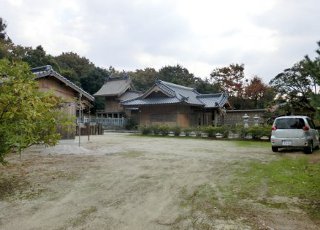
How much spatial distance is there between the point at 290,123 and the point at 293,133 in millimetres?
435

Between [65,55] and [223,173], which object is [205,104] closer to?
[223,173]

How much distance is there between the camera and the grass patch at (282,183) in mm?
5473

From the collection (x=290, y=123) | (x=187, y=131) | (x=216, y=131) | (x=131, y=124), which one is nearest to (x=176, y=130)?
(x=187, y=131)

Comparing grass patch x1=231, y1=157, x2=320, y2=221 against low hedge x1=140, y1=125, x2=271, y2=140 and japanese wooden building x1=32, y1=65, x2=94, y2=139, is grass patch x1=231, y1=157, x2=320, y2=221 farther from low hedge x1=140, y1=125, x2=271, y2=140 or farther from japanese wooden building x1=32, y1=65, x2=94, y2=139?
low hedge x1=140, y1=125, x2=271, y2=140

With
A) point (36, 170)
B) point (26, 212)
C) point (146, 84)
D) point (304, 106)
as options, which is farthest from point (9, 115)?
point (146, 84)

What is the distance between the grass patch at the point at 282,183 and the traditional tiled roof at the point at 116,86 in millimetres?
35528

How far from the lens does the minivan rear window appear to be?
1271cm

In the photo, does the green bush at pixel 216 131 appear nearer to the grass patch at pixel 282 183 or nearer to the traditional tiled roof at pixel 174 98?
the traditional tiled roof at pixel 174 98

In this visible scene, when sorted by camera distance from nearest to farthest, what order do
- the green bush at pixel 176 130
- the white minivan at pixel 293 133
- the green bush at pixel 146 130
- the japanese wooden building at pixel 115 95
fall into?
the white minivan at pixel 293 133 → the green bush at pixel 176 130 → the green bush at pixel 146 130 → the japanese wooden building at pixel 115 95

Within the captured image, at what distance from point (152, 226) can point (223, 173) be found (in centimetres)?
427

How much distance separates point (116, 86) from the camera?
45.3 m

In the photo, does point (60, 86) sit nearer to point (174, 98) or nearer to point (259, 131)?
point (259, 131)

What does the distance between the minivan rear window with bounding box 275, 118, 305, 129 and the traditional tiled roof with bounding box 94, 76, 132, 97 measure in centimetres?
3199

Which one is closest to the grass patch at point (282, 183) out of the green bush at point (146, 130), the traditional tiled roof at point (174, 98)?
the green bush at point (146, 130)
